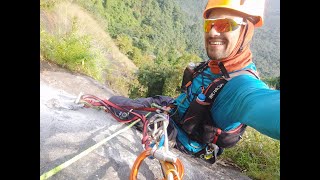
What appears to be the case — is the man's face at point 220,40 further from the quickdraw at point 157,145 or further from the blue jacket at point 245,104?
the quickdraw at point 157,145

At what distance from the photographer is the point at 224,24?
66 centimetres

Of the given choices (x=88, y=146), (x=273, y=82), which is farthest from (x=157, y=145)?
(x=273, y=82)

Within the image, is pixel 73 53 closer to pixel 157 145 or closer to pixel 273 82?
pixel 157 145

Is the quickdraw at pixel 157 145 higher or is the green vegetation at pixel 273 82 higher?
the green vegetation at pixel 273 82

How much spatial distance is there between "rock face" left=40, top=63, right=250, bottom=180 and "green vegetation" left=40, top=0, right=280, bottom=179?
0.08 metres

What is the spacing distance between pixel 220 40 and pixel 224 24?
4cm

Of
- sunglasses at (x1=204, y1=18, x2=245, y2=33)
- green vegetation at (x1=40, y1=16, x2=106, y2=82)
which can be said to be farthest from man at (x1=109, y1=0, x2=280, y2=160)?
green vegetation at (x1=40, y1=16, x2=106, y2=82)

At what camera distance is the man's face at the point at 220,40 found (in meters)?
0.66

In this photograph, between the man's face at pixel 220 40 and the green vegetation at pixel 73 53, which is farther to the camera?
the green vegetation at pixel 73 53

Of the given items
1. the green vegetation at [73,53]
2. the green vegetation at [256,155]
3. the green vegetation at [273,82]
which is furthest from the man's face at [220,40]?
the green vegetation at [73,53]

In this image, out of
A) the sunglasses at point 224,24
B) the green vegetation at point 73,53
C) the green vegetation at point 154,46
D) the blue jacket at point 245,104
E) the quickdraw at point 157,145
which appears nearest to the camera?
the blue jacket at point 245,104

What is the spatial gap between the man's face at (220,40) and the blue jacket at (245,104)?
0.19 ft
